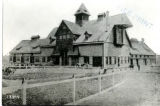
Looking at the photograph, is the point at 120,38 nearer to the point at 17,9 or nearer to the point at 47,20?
the point at 47,20

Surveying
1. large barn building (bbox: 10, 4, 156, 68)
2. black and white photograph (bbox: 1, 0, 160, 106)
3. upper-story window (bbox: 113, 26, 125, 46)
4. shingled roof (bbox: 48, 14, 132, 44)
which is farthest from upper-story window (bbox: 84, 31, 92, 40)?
upper-story window (bbox: 113, 26, 125, 46)

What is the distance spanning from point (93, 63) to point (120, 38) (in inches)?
67.7

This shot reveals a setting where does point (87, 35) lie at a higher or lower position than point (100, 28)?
lower

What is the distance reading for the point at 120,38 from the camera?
970cm

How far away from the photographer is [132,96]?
20.8 ft

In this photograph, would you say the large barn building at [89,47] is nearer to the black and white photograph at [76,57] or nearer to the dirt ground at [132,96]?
the black and white photograph at [76,57]

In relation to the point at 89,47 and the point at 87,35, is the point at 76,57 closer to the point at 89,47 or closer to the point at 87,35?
the point at 87,35

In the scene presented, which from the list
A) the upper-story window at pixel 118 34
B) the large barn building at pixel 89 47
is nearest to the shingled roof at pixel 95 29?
the large barn building at pixel 89 47

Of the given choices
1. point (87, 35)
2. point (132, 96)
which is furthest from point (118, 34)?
point (132, 96)

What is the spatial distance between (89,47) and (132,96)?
6.07m

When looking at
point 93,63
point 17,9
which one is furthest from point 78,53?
point 17,9

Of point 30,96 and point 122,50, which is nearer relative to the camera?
point 30,96

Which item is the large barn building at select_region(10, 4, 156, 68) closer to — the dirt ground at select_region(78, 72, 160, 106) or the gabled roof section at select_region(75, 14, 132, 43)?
the gabled roof section at select_region(75, 14, 132, 43)

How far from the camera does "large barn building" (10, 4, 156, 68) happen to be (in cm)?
905
